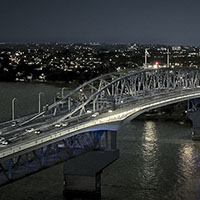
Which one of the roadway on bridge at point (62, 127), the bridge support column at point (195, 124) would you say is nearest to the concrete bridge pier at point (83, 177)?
the roadway on bridge at point (62, 127)

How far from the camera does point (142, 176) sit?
2597 cm

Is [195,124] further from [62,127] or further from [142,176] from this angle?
[62,127]

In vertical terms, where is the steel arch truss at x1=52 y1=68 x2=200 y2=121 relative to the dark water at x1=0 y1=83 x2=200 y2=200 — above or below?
above

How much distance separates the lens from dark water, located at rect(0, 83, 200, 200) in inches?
915

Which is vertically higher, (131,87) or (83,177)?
A: (131,87)

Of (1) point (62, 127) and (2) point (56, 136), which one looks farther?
(1) point (62, 127)

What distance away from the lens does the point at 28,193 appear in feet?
75.1

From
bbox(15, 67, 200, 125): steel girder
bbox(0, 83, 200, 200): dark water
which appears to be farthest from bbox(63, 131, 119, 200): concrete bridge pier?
bbox(15, 67, 200, 125): steel girder

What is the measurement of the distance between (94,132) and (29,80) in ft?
220

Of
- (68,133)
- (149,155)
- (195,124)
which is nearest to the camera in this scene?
(68,133)

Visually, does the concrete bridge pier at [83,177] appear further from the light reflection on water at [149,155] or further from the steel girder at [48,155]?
the light reflection on water at [149,155]

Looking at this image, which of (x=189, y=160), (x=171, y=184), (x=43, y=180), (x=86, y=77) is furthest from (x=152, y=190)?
(x=86, y=77)

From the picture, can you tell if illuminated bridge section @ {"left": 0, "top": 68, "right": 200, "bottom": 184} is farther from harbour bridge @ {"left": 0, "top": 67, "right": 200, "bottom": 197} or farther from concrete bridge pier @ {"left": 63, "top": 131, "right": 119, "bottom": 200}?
concrete bridge pier @ {"left": 63, "top": 131, "right": 119, "bottom": 200}

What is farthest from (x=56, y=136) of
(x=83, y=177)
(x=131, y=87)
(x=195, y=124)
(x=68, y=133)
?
(x=195, y=124)
